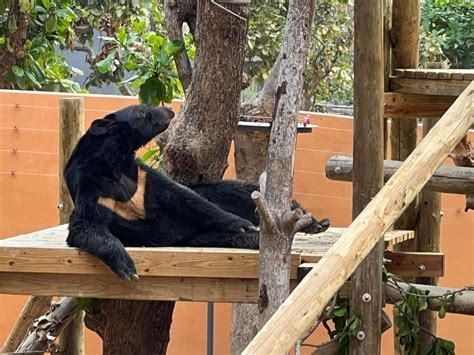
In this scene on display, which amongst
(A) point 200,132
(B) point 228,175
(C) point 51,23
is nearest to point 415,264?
(A) point 200,132

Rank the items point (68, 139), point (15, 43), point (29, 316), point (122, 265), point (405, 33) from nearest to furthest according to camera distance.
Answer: point (122, 265), point (405, 33), point (68, 139), point (29, 316), point (15, 43)

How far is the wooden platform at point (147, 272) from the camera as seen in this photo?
15.9ft

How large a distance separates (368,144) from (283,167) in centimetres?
73

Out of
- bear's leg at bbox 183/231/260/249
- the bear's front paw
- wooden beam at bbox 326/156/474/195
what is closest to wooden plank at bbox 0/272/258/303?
the bear's front paw

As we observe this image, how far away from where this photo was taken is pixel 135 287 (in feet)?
16.5

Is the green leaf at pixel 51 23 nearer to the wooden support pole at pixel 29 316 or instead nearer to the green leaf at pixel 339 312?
the wooden support pole at pixel 29 316

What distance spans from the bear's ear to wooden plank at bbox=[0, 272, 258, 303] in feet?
2.52

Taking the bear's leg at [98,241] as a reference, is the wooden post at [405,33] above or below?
above

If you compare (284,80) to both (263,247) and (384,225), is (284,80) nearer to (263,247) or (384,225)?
(263,247)

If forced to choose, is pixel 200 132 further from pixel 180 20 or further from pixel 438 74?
pixel 438 74

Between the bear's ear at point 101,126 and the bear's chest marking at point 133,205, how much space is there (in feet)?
1.11

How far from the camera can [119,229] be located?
5438mm

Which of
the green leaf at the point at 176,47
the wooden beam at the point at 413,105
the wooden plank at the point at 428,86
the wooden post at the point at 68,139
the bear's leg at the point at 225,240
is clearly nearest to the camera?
the bear's leg at the point at 225,240

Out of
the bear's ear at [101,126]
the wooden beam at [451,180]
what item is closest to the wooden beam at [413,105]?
the wooden beam at [451,180]
